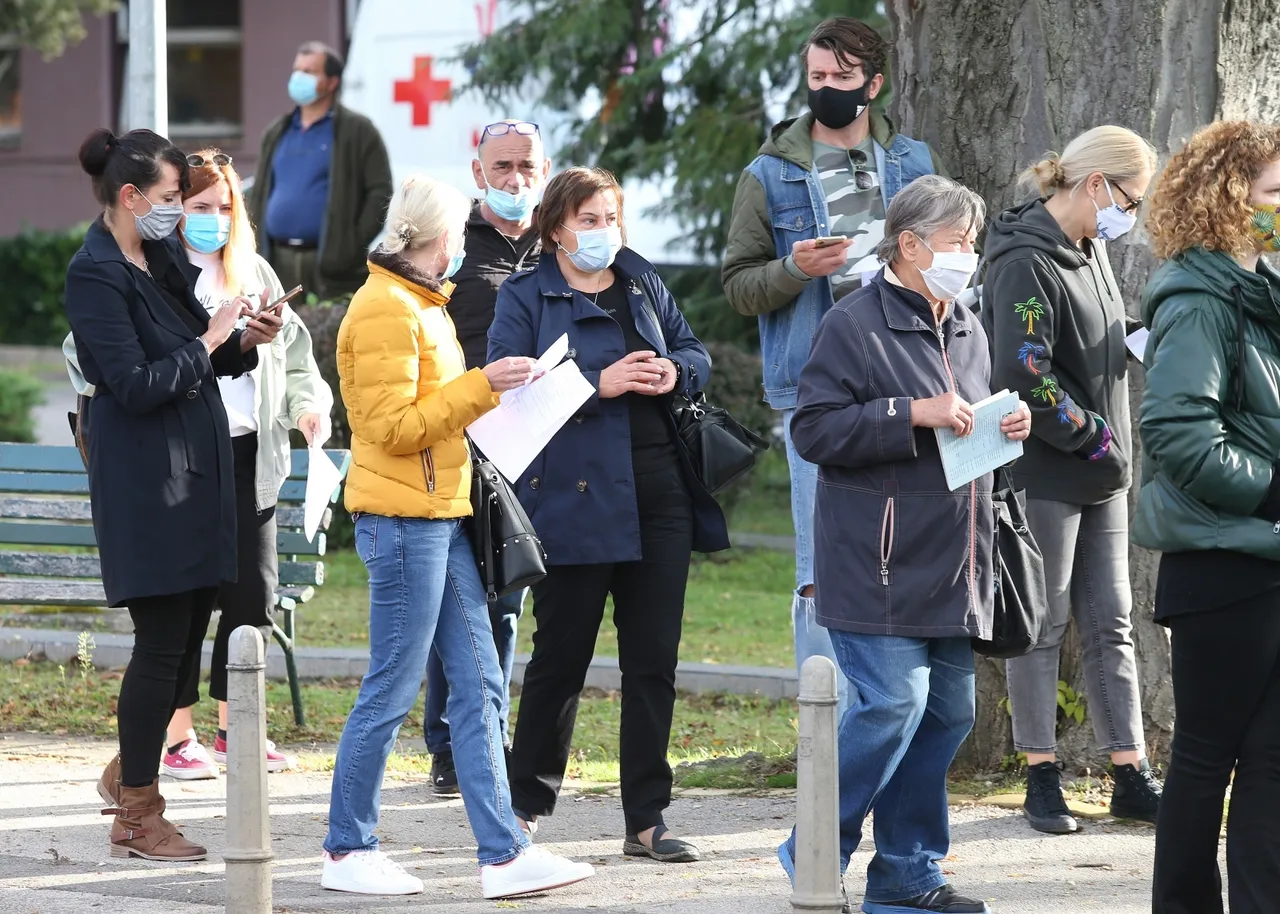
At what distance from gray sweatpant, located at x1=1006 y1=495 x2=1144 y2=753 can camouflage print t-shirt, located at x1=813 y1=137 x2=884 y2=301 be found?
0.97 meters

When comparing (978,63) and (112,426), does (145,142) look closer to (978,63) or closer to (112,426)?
(112,426)

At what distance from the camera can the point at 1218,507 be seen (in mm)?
4258

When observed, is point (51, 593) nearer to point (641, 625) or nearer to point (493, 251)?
point (493, 251)

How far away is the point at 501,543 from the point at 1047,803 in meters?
1.91

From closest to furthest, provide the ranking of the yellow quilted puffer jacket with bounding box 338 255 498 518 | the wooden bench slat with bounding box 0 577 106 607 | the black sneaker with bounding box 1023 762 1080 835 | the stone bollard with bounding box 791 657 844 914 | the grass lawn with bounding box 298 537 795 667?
the stone bollard with bounding box 791 657 844 914, the yellow quilted puffer jacket with bounding box 338 255 498 518, the black sneaker with bounding box 1023 762 1080 835, the wooden bench slat with bounding box 0 577 106 607, the grass lawn with bounding box 298 537 795 667

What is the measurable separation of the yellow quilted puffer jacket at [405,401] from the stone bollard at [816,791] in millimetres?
1334

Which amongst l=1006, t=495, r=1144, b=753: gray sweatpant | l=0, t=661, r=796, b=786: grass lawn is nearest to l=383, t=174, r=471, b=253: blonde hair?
l=1006, t=495, r=1144, b=753: gray sweatpant

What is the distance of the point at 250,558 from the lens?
6605 millimetres

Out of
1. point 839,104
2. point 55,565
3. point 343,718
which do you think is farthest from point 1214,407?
point 55,565

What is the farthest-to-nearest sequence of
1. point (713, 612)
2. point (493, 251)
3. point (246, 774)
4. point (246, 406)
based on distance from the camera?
point (713, 612) < point (246, 406) < point (493, 251) < point (246, 774)

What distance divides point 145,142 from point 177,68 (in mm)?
24967

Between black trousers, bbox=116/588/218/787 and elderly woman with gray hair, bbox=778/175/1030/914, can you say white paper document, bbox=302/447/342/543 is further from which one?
elderly woman with gray hair, bbox=778/175/1030/914

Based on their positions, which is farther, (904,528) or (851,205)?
(851,205)

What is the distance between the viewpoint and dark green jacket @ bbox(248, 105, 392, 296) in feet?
34.4
